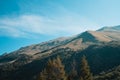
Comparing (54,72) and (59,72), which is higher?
(54,72)

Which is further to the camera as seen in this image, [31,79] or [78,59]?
[78,59]

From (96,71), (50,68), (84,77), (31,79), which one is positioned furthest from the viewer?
(31,79)

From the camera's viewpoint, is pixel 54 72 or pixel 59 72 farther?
pixel 54 72

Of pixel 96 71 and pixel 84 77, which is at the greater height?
pixel 84 77

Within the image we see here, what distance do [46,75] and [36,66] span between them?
336ft

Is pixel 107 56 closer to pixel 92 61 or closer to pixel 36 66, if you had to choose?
pixel 92 61

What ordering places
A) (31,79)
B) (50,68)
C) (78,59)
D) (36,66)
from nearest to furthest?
(50,68)
(31,79)
(78,59)
(36,66)

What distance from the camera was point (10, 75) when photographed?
19362 cm

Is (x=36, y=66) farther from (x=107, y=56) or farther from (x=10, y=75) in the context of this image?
(x=107, y=56)

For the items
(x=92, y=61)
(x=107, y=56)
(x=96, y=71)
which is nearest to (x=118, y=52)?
(x=107, y=56)

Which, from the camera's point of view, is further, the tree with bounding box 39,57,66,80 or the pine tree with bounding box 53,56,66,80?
the tree with bounding box 39,57,66,80

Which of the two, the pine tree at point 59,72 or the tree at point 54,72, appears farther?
the tree at point 54,72

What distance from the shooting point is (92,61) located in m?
169

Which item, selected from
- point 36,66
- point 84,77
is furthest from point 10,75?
point 84,77
